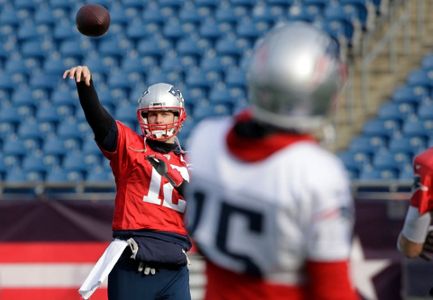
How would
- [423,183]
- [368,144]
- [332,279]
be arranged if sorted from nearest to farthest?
[332,279]
[423,183]
[368,144]

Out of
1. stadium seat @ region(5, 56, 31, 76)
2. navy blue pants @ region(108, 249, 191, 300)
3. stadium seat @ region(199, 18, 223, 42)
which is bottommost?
navy blue pants @ region(108, 249, 191, 300)

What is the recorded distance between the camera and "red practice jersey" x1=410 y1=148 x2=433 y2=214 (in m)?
3.69

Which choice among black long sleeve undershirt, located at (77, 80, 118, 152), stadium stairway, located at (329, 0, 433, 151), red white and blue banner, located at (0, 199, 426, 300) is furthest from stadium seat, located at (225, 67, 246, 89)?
black long sleeve undershirt, located at (77, 80, 118, 152)

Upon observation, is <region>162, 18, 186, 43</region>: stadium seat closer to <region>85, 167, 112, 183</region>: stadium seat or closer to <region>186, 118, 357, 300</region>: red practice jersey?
<region>85, 167, 112, 183</region>: stadium seat

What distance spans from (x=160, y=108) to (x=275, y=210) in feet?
9.60

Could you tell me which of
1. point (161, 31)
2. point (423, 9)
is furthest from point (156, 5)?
point (423, 9)

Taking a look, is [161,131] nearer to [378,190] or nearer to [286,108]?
[286,108]

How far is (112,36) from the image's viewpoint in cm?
1248

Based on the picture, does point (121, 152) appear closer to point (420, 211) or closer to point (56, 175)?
point (420, 211)

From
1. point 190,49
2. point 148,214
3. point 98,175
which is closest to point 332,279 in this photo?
point 148,214

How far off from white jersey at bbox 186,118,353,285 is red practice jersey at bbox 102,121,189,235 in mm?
2506

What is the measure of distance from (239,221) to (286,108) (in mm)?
332

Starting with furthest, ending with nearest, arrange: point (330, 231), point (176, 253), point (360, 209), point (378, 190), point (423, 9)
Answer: point (423, 9) < point (378, 190) < point (360, 209) < point (176, 253) < point (330, 231)

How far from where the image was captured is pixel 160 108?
5461 millimetres
